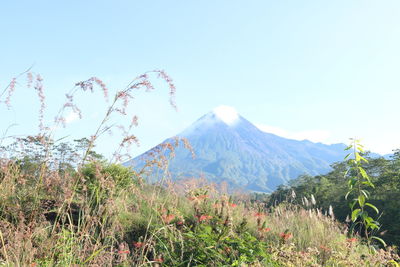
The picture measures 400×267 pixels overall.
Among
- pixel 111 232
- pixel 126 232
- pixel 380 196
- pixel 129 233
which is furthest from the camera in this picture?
pixel 380 196

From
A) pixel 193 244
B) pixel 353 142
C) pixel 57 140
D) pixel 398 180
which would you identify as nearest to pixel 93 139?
pixel 57 140

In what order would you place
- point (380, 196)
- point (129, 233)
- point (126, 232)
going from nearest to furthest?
point (126, 232) → point (129, 233) → point (380, 196)

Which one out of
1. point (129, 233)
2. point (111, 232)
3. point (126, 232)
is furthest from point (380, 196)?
point (111, 232)

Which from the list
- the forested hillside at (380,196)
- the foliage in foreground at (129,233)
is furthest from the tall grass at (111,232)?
the forested hillside at (380,196)

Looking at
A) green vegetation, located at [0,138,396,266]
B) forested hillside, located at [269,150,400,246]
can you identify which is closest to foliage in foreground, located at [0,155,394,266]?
green vegetation, located at [0,138,396,266]

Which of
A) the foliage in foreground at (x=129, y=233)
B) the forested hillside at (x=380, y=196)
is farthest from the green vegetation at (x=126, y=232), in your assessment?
the forested hillside at (x=380, y=196)

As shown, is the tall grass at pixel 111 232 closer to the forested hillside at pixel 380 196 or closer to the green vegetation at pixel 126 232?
the green vegetation at pixel 126 232

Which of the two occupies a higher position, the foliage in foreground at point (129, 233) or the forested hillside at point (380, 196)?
the foliage in foreground at point (129, 233)

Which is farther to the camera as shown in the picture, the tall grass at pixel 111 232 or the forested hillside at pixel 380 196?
the forested hillside at pixel 380 196

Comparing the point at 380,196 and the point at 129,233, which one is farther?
the point at 380,196

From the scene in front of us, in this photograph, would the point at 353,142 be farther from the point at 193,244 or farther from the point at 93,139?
the point at 93,139

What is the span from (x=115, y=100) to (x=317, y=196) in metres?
20.7

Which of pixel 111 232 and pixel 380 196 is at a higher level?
pixel 111 232

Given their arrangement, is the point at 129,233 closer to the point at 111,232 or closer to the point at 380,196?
the point at 111,232
